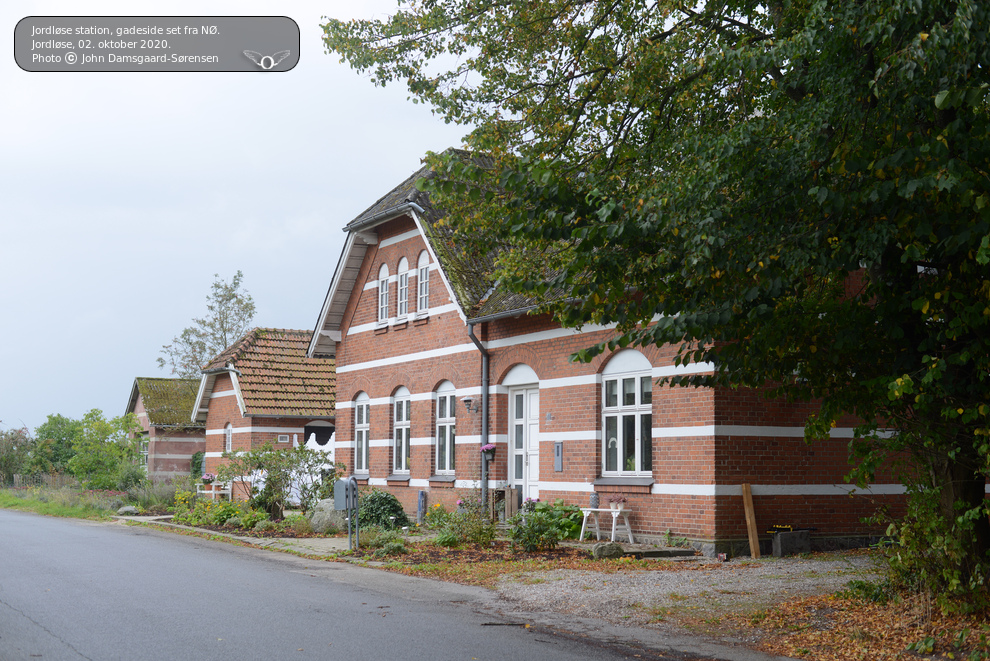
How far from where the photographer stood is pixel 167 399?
47031 mm

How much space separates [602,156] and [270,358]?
24.6 m

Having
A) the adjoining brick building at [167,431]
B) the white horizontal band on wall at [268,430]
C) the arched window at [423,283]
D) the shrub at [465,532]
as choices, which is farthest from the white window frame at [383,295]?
the adjoining brick building at [167,431]

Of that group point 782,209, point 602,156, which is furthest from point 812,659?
point 602,156

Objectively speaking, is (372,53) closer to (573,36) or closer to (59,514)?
(573,36)

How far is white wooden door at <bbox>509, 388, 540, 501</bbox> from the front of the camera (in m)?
20.2

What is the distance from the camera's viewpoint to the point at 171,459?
45344mm

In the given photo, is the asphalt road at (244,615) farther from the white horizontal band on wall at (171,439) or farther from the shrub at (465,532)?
the white horizontal band on wall at (171,439)

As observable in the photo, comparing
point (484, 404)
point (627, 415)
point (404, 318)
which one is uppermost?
point (404, 318)

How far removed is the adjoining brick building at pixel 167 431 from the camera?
45.0 meters

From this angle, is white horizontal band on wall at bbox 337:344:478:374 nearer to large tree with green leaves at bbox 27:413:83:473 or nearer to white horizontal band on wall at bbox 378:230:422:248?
white horizontal band on wall at bbox 378:230:422:248

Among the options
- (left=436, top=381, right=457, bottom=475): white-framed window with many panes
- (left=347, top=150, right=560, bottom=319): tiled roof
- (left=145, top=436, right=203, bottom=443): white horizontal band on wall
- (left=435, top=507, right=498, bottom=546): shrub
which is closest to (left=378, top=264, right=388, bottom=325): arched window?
(left=347, top=150, right=560, bottom=319): tiled roof

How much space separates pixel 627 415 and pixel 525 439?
136 inches

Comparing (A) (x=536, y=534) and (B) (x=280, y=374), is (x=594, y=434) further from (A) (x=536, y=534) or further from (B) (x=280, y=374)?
(B) (x=280, y=374)

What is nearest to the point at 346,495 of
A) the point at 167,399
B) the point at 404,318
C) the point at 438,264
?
the point at 438,264
